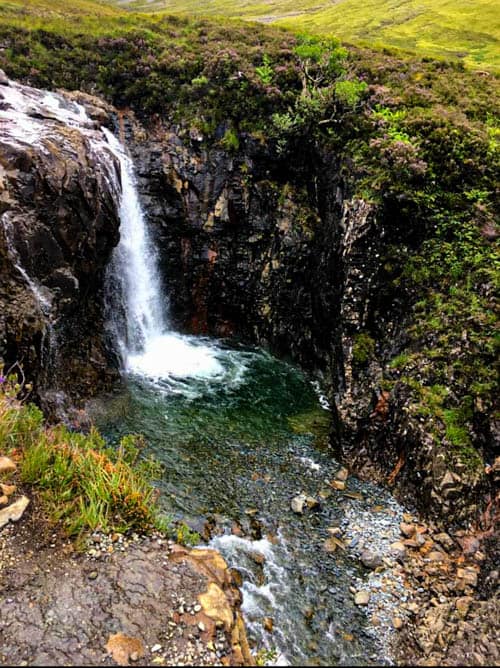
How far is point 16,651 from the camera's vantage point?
213 inches

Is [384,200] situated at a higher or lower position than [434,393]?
higher

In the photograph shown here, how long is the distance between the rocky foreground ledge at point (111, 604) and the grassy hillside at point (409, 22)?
114 ft

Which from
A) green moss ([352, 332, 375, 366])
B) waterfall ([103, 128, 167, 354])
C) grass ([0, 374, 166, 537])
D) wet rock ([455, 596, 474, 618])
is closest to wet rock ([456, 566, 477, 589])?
wet rock ([455, 596, 474, 618])

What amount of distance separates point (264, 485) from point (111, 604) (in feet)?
19.8

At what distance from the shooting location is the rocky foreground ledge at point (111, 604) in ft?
18.4

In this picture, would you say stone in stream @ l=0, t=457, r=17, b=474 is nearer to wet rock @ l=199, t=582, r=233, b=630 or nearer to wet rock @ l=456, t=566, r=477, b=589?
wet rock @ l=199, t=582, r=233, b=630

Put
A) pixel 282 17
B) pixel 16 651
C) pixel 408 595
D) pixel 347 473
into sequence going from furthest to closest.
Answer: pixel 282 17 < pixel 347 473 < pixel 408 595 < pixel 16 651

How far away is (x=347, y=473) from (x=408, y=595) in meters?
4.09

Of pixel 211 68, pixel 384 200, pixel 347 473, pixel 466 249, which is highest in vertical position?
pixel 211 68

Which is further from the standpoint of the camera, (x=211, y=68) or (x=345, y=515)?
(x=211, y=68)

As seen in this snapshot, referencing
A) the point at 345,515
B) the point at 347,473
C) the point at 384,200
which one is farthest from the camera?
the point at 384,200

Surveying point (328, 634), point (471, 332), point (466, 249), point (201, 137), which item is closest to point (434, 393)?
point (471, 332)

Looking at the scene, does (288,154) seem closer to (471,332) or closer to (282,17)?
(471,332)

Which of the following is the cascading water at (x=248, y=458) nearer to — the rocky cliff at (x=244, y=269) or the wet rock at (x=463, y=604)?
the rocky cliff at (x=244, y=269)
